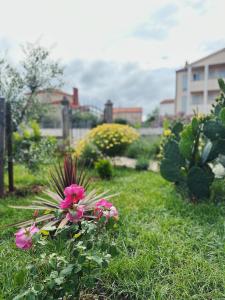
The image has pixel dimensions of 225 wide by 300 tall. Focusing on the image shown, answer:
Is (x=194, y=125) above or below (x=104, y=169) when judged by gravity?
above

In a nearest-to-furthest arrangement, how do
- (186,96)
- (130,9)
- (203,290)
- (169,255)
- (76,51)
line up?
(203,290) < (169,255) < (130,9) < (76,51) < (186,96)

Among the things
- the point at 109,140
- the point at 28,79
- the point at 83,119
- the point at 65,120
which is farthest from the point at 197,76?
the point at 28,79

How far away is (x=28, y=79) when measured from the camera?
591 cm

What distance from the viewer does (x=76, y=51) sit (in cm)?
Result: 750

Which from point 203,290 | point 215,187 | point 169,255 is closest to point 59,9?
point 215,187

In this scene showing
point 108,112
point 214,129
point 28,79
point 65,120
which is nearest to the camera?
point 214,129

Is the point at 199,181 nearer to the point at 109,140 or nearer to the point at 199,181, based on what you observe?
the point at 199,181

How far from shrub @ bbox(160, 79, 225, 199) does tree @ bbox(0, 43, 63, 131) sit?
10.3 feet

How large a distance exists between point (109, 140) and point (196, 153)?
3.99 meters

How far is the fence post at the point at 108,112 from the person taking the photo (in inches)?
464

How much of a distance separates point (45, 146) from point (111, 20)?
266cm

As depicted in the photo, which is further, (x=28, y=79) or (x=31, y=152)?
(x=28, y=79)

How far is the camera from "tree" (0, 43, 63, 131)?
18.3ft

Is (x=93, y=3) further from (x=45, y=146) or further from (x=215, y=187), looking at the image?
(x=215, y=187)
